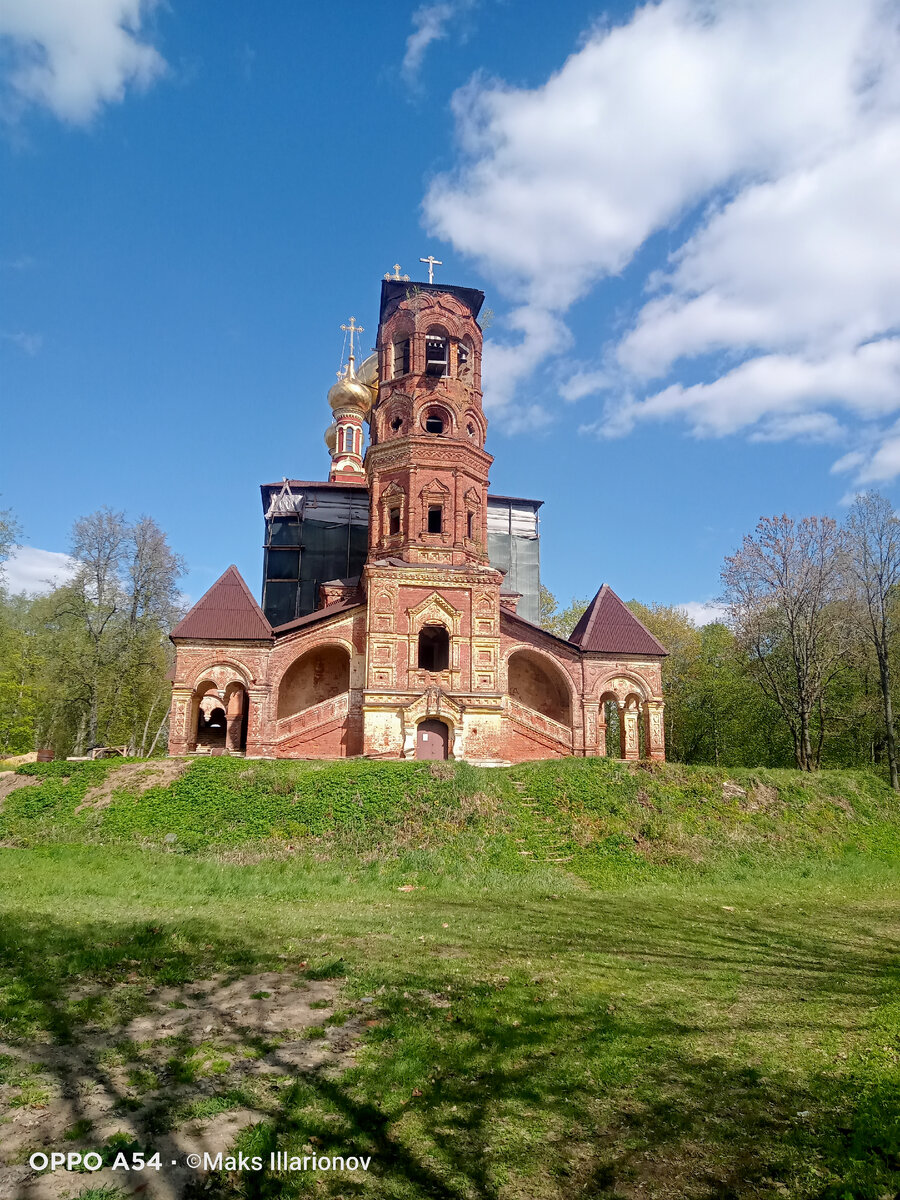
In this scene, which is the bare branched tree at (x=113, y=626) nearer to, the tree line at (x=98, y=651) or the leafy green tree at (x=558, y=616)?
the tree line at (x=98, y=651)

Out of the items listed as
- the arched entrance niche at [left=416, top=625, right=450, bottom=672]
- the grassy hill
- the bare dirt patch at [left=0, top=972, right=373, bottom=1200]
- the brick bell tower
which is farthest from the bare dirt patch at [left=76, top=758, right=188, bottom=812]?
the bare dirt patch at [left=0, top=972, right=373, bottom=1200]

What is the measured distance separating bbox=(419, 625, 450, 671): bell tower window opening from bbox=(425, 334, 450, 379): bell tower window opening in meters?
9.26

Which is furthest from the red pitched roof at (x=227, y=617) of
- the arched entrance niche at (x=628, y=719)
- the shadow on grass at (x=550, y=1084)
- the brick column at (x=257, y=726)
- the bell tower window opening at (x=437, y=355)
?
the shadow on grass at (x=550, y=1084)

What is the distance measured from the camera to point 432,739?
2208cm

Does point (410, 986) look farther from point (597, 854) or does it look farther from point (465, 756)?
point (465, 756)

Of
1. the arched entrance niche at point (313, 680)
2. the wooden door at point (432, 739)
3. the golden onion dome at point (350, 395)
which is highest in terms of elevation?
the golden onion dome at point (350, 395)

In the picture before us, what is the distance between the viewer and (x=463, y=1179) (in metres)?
3.64

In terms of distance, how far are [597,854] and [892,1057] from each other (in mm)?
10890

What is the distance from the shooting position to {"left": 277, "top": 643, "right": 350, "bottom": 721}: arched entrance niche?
83.7 ft

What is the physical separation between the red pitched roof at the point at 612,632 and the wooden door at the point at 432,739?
569 cm

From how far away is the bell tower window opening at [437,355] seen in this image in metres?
26.2

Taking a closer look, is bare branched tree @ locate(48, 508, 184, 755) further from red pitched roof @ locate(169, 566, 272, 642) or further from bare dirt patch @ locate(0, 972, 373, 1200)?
bare dirt patch @ locate(0, 972, 373, 1200)

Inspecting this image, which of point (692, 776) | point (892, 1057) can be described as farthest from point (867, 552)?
point (892, 1057)

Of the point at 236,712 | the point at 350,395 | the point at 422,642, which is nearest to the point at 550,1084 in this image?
→ the point at 422,642
